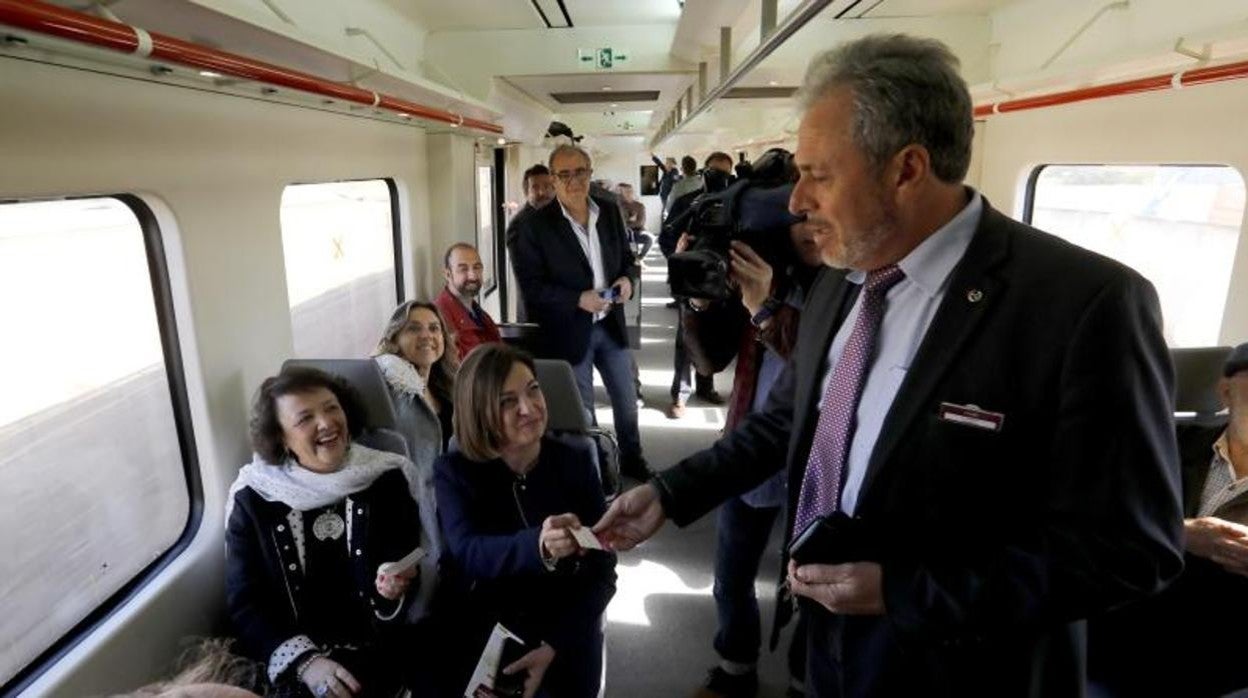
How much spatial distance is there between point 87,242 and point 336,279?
258cm

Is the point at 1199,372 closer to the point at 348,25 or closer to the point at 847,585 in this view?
the point at 847,585

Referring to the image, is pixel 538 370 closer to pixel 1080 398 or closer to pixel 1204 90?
pixel 1080 398

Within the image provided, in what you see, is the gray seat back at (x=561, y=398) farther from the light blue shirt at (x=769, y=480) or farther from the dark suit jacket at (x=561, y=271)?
the dark suit jacket at (x=561, y=271)

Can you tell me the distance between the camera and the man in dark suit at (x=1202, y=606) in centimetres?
191

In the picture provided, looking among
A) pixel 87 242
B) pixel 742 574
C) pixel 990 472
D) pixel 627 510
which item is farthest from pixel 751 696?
pixel 87 242

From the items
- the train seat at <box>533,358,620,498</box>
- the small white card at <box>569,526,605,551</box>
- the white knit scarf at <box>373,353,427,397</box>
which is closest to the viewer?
the small white card at <box>569,526,605,551</box>

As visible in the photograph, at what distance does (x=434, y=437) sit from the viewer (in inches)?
127

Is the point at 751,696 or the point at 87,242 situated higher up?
the point at 87,242

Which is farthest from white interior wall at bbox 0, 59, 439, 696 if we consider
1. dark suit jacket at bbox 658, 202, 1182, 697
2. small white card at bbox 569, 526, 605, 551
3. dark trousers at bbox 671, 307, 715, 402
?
dark trousers at bbox 671, 307, 715, 402

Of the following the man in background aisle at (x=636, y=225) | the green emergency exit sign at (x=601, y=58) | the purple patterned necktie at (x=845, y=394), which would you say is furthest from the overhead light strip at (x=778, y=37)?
the man in background aisle at (x=636, y=225)

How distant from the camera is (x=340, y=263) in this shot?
15.7 feet

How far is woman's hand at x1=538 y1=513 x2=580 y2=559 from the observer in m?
1.83

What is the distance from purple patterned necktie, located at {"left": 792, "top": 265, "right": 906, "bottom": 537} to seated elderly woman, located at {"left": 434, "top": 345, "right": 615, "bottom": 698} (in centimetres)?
97

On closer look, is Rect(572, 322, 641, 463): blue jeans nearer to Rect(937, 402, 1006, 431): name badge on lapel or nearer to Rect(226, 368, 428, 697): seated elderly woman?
Rect(226, 368, 428, 697): seated elderly woman
